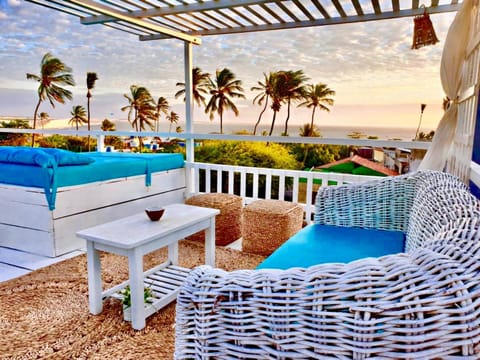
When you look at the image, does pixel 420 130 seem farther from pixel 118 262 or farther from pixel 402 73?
pixel 118 262

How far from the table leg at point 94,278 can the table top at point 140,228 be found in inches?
3.9

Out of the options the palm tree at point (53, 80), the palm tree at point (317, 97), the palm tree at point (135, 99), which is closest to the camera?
the palm tree at point (317, 97)

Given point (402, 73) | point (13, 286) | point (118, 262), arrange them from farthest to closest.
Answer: point (402, 73) < point (118, 262) < point (13, 286)

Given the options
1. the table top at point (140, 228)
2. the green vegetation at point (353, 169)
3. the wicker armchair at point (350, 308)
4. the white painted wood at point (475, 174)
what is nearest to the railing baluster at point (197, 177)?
the green vegetation at point (353, 169)

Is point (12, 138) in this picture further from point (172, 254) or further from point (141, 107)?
point (172, 254)

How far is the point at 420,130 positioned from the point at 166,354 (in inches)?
169

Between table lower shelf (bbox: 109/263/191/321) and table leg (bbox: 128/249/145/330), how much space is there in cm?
7

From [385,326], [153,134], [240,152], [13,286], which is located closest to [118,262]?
[13,286]

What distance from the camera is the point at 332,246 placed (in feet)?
5.93

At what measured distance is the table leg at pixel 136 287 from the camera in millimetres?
1897

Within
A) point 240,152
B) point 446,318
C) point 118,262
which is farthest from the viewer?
point 240,152

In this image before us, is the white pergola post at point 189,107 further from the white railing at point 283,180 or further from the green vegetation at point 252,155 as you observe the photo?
the green vegetation at point 252,155

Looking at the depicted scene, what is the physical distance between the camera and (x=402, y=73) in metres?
6.10

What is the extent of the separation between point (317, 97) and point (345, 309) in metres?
7.26
